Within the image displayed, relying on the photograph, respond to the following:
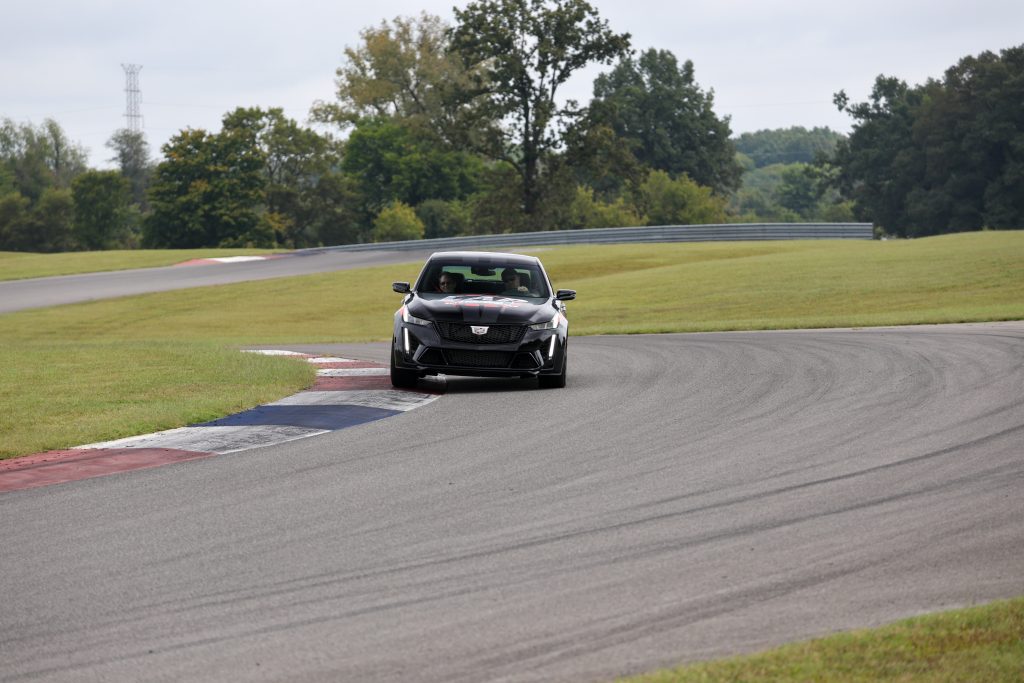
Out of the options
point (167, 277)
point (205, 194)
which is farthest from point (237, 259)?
point (205, 194)

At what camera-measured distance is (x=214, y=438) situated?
34.5ft

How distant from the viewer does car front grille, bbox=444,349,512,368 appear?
13.8 m

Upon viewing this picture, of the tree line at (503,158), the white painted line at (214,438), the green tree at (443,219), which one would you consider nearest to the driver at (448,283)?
the white painted line at (214,438)

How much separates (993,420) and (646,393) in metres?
3.73

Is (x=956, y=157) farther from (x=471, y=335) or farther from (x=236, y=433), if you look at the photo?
(x=236, y=433)

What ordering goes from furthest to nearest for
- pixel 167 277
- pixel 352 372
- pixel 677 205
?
1. pixel 677 205
2. pixel 167 277
3. pixel 352 372

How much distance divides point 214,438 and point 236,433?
0.29 metres

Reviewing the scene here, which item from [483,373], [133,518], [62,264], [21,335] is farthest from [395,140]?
[133,518]

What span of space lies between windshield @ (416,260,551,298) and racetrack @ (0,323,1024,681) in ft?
12.6

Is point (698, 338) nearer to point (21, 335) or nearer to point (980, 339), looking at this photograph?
point (980, 339)

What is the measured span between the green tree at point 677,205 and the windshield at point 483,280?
80.3 m

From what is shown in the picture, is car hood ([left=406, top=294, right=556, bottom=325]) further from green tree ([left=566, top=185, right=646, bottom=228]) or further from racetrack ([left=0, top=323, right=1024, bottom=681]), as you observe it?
green tree ([left=566, top=185, right=646, bottom=228])

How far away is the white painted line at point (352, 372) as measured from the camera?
1585 centimetres

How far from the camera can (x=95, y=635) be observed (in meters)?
4.95
